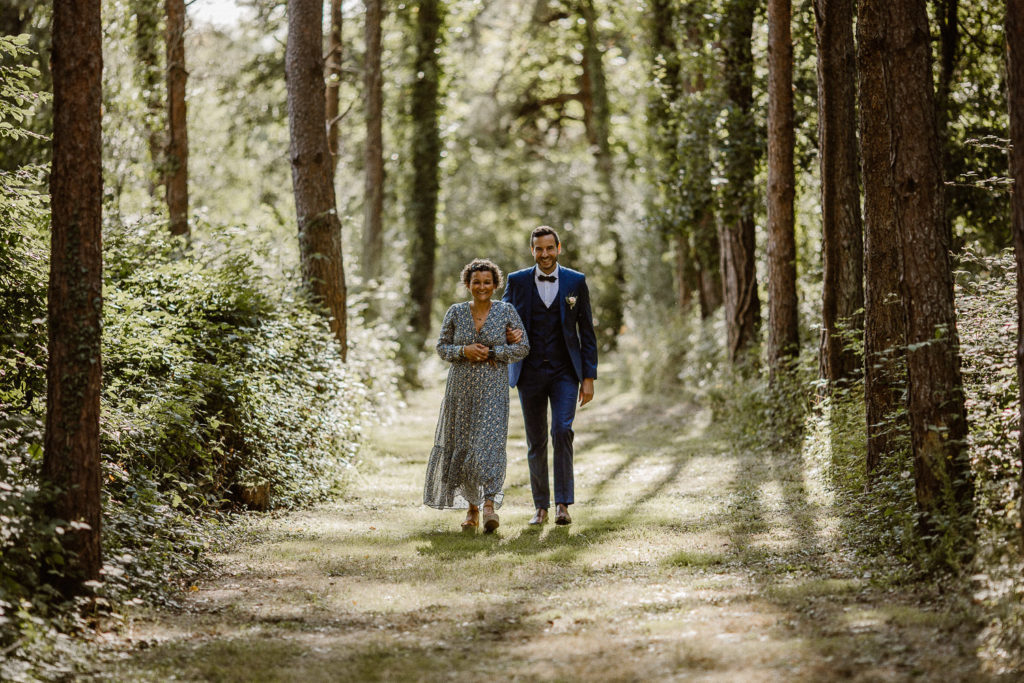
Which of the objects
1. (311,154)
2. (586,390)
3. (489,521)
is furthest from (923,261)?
(311,154)

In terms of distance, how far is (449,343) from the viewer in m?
7.98

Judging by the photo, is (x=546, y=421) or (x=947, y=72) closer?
(x=546, y=421)

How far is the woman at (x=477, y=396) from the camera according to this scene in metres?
7.86

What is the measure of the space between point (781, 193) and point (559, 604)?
8564 mm

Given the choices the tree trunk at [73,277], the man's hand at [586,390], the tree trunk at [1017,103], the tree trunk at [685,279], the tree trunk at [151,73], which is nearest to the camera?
the tree trunk at [1017,103]

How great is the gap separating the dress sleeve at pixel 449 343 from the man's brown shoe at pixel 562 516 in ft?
4.74

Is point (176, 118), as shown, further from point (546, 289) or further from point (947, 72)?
point (947, 72)

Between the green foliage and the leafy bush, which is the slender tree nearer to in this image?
the green foliage

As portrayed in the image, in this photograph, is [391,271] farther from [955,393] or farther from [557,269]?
[955,393]

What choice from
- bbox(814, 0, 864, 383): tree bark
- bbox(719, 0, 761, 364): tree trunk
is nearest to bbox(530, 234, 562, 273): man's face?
bbox(814, 0, 864, 383): tree bark

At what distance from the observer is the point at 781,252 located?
1311cm

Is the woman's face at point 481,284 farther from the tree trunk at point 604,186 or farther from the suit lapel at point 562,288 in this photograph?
the tree trunk at point 604,186

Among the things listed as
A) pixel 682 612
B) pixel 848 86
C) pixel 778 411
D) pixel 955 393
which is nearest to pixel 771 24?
pixel 848 86

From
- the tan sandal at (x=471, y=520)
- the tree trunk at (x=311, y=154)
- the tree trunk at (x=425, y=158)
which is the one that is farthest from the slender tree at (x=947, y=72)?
the tree trunk at (x=425, y=158)
